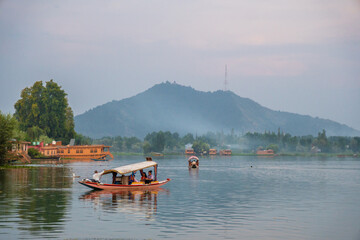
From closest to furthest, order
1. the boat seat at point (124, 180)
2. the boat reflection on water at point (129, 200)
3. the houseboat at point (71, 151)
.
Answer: the boat reflection on water at point (129, 200) < the boat seat at point (124, 180) < the houseboat at point (71, 151)

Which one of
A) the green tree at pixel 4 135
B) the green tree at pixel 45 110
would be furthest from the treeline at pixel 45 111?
the green tree at pixel 4 135

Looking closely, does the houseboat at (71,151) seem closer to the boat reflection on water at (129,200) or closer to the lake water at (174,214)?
the lake water at (174,214)

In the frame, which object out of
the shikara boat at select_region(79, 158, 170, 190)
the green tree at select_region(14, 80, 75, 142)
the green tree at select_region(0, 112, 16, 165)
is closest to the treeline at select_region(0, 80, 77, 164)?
the green tree at select_region(14, 80, 75, 142)

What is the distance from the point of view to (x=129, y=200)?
157 ft

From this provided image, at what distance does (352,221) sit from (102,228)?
61.3ft

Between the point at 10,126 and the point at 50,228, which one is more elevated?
the point at 10,126

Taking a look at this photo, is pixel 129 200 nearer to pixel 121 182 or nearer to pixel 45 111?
pixel 121 182

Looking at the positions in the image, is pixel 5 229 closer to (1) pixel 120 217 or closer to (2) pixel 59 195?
(1) pixel 120 217

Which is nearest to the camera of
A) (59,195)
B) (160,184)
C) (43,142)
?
(59,195)

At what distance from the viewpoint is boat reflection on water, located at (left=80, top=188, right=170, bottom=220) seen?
4032cm

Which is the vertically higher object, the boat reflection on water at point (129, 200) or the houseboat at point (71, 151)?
the houseboat at point (71, 151)

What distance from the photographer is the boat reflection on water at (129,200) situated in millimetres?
40316

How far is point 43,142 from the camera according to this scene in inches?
6467

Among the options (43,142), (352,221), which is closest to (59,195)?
(352,221)
